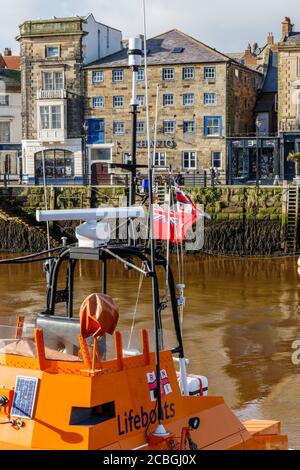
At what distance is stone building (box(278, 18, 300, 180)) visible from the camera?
4391 centimetres

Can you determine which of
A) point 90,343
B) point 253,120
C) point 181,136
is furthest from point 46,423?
point 253,120

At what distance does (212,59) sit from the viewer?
44250mm

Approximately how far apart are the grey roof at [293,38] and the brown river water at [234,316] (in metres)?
19.1

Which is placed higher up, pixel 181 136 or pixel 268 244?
pixel 181 136

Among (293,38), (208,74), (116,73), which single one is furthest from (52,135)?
(293,38)

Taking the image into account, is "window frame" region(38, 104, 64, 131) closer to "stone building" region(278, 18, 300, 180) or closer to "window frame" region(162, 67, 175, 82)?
"window frame" region(162, 67, 175, 82)

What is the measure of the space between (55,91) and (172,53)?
6482 mm

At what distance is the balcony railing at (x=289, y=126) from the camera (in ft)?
144

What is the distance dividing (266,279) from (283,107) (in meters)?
21.7

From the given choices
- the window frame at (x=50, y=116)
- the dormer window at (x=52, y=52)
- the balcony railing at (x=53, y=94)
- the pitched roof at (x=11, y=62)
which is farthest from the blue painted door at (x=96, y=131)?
the pitched roof at (x=11, y=62)

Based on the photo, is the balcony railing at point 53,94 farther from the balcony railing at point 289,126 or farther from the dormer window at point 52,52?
the balcony railing at point 289,126

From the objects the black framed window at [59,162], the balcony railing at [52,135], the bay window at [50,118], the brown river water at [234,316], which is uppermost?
the bay window at [50,118]

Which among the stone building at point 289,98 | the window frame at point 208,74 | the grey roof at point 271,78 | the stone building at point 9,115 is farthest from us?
the stone building at point 9,115

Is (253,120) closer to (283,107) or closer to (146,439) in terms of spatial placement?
(283,107)
